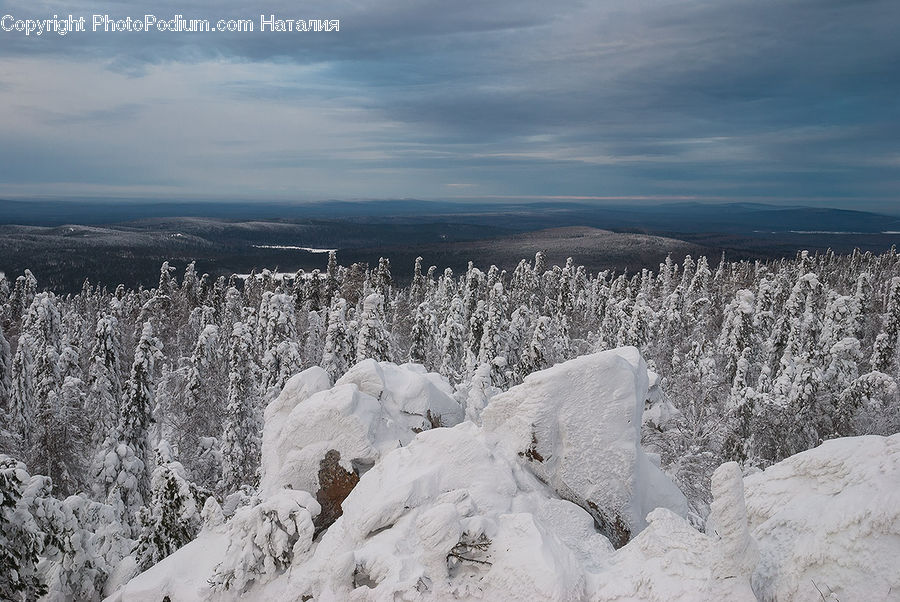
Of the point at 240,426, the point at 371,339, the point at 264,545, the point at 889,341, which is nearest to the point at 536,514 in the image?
the point at 264,545

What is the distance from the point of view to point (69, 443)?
2380cm

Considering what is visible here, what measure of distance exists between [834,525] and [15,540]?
560 inches

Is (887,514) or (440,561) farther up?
(887,514)

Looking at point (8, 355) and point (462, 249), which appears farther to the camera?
point (462, 249)

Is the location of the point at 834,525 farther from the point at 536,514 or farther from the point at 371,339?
the point at 371,339

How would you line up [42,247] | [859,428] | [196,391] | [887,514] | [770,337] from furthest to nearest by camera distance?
[42,247] < [770,337] < [196,391] < [859,428] < [887,514]

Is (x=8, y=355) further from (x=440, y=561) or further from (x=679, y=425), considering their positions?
(x=679, y=425)

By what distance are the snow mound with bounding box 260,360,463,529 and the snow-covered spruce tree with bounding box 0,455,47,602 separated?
443 cm

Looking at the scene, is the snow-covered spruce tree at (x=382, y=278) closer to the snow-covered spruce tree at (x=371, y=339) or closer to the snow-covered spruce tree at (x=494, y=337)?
the snow-covered spruce tree at (x=494, y=337)

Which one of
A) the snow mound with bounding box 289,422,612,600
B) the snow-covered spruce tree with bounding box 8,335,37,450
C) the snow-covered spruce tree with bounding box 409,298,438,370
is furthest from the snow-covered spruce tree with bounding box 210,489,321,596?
the snow-covered spruce tree with bounding box 409,298,438,370

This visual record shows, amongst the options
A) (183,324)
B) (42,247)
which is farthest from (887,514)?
(42,247)

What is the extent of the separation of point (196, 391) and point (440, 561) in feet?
74.6

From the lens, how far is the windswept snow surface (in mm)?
7012

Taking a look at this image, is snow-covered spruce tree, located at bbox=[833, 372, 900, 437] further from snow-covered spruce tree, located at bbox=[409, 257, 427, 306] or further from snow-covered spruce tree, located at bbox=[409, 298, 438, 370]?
snow-covered spruce tree, located at bbox=[409, 257, 427, 306]
